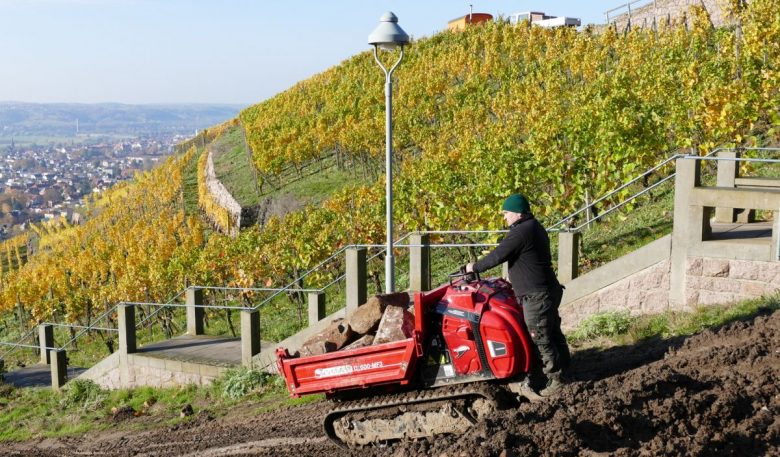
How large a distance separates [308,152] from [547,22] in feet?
67.2

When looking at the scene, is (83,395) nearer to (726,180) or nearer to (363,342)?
(363,342)

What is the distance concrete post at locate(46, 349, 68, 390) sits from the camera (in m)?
14.9

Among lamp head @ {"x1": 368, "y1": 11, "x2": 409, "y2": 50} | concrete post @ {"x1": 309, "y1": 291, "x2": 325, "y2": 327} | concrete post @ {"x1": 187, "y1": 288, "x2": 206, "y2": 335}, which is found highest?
lamp head @ {"x1": 368, "y1": 11, "x2": 409, "y2": 50}

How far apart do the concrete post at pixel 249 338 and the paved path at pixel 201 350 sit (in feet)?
0.89

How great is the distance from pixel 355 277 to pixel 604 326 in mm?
3573

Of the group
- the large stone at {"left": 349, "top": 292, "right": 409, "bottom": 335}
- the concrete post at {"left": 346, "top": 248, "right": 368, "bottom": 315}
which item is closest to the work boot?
the large stone at {"left": 349, "top": 292, "right": 409, "bottom": 335}

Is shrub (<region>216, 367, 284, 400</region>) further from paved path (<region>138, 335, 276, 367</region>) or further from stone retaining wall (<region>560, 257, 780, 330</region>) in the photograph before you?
stone retaining wall (<region>560, 257, 780, 330</region>)

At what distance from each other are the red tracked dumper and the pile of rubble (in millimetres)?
176

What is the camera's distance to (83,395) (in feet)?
45.8

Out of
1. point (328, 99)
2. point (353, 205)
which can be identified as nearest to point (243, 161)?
point (328, 99)

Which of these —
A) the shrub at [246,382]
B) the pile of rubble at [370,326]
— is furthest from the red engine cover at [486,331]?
Result: the shrub at [246,382]

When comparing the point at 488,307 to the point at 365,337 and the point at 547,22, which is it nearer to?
the point at 365,337

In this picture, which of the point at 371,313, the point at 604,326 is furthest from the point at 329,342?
the point at 604,326

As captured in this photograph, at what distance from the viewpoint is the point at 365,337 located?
760 cm
